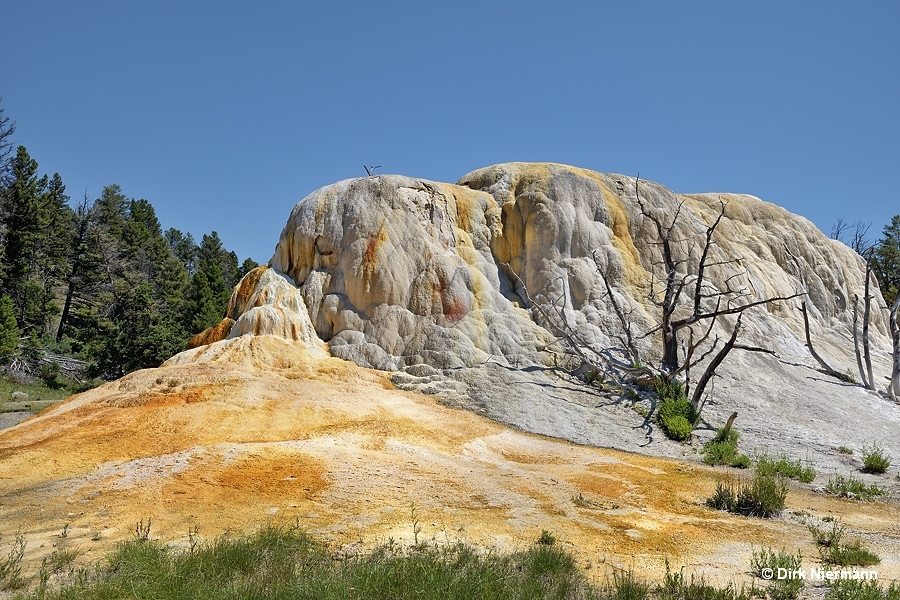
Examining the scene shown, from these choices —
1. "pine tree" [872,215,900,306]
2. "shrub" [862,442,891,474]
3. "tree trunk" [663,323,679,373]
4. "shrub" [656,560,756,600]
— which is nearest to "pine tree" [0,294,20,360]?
"tree trunk" [663,323,679,373]

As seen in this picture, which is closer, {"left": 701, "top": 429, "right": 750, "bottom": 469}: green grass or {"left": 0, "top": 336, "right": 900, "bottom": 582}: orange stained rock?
{"left": 0, "top": 336, "right": 900, "bottom": 582}: orange stained rock

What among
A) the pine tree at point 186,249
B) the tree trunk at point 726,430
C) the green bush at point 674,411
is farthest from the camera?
the pine tree at point 186,249

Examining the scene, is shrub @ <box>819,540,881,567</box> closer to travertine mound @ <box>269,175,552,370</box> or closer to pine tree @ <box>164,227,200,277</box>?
travertine mound @ <box>269,175,552,370</box>

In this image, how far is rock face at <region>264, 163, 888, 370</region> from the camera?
16.0 meters

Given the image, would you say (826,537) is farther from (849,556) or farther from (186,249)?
(186,249)

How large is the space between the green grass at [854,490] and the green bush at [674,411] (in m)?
3.03

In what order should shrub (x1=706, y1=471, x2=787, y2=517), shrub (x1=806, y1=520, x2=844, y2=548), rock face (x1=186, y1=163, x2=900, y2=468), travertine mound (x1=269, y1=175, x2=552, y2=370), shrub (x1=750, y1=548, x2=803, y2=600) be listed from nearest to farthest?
shrub (x1=750, y1=548, x2=803, y2=600)
shrub (x1=806, y1=520, x2=844, y2=548)
shrub (x1=706, y1=471, x2=787, y2=517)
rock face (x1=186, y1=163, x2=900, y2=468)
travertine mound (x1=269, y1=175, x2=552, y2=370)

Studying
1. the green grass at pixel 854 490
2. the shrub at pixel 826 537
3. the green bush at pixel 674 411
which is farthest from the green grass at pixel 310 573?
the green bush at pixel 674 411

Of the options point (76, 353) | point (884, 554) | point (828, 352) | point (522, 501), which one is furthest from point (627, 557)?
point (76, 353)

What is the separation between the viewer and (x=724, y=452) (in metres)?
11.5

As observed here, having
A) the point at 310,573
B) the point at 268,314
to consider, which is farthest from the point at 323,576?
the point at 268,314

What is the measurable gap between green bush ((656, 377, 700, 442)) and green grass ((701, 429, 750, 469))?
0.58 meters

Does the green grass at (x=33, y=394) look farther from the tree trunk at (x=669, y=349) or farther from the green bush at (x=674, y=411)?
the tree trunk at (x=669, y=349)

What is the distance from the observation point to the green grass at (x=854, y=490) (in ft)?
30.9
